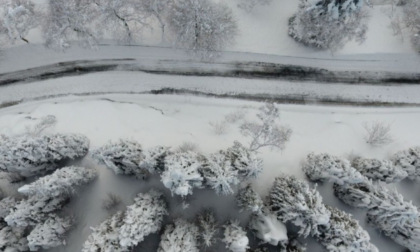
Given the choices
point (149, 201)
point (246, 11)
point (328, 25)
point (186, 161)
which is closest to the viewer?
point (186, 161)

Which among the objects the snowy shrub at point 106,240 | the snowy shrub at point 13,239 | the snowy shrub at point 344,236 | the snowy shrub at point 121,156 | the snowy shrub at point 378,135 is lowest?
the snowy shrub at point 13,239

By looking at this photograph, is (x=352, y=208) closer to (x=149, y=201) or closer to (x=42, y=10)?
(x=149, y=201)

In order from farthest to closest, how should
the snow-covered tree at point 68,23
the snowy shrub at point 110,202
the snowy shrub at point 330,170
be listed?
1. the snow-covered tree at point 68,23
2. the snowy shrub at point 110,202
3. the snowy shrub at point 330,170

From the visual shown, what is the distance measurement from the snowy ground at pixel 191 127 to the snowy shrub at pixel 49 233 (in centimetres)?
147

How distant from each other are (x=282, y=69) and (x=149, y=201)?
1895cm

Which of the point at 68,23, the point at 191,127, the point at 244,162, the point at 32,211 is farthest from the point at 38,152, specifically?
the point at 244,162

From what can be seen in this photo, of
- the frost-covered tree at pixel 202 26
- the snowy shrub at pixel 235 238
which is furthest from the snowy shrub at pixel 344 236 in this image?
the frost-covered tree at pixel 202 26

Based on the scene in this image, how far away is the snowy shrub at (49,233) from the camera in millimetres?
24031

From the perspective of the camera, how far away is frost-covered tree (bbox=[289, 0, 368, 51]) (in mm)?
29797

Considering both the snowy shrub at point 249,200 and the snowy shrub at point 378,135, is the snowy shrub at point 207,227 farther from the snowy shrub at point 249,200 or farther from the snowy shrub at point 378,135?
the snowy shrub at point 378,135

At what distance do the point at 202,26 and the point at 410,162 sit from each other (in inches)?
799

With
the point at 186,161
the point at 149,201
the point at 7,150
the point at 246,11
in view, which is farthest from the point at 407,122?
the point at 7,150

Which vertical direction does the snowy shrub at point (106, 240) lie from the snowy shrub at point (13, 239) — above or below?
above

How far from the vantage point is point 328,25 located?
31.5m
